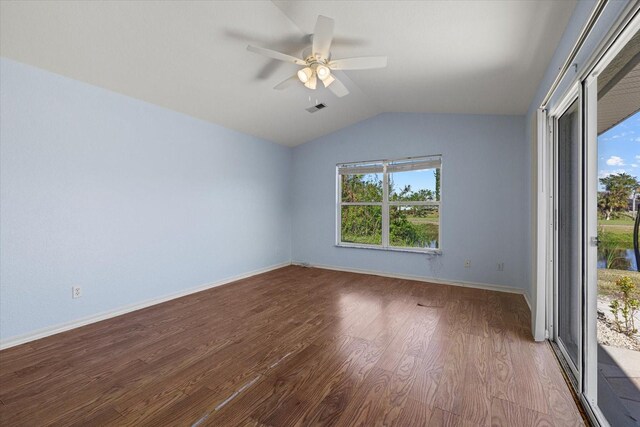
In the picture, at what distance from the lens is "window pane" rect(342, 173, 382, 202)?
496 cm

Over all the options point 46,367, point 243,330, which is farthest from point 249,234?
point 46,367

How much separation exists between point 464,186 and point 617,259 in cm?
289

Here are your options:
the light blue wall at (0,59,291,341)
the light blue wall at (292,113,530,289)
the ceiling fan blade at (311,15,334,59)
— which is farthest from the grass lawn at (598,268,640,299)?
the light blue wall at (0,59,291,341)

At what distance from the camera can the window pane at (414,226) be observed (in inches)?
175

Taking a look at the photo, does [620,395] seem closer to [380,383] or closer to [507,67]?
[380,383]

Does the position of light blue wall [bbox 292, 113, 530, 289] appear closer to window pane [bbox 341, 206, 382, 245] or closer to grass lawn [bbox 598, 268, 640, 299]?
window pane [bbox 341, 206, 382, 245]

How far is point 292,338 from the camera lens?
2.48 metres

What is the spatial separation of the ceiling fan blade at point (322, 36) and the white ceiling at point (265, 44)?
204mm

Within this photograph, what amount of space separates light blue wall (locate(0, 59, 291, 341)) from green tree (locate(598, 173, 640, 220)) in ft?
12.2

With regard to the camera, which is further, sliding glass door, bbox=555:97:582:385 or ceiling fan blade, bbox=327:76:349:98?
ceiling fan blade, bbox=327:76:349:98

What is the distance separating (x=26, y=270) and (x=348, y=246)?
13.4ft

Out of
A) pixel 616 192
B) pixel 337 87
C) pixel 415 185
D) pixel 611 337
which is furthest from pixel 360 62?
pixel 415 185

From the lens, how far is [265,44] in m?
2.64

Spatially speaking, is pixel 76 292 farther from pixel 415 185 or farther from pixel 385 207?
pixel 415 185
